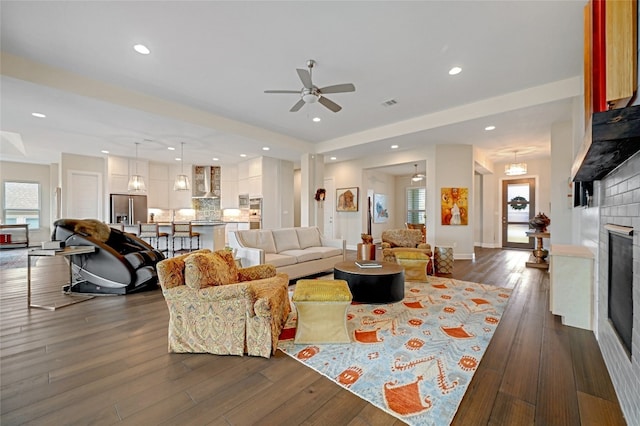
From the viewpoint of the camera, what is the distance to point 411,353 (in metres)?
2.21

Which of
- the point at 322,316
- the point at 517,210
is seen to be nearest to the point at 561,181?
the point at 517,210

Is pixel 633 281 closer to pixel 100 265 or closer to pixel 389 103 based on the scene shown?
pixel 389 103

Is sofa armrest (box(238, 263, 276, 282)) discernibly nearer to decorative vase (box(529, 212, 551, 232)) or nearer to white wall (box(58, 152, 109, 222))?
decorative vase (box(529, 212, 551, 232))

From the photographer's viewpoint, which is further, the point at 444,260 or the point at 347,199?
the point at 347,199

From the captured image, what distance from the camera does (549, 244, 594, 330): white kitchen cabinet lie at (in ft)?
8.93

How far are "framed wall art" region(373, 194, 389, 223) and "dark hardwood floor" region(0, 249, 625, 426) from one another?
702cm

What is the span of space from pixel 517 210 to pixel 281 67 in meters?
8.85

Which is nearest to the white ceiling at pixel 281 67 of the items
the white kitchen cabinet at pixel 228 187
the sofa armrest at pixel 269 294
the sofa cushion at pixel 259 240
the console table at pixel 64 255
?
the console table at pixel 64 255

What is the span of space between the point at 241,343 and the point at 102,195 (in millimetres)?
8894

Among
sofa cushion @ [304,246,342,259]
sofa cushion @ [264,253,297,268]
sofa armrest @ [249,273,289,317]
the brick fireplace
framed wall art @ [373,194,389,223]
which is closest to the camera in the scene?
the brick fireplace

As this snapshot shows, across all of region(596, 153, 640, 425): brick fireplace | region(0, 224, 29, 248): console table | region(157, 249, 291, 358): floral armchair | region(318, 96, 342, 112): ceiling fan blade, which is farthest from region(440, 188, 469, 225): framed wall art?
region(0, 224, 29, 248): console table

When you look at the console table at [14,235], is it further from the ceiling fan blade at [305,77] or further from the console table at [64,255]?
the ceiling fan blade at [305,77]

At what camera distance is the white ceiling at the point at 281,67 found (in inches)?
101

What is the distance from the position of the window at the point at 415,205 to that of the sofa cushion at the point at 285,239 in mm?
7190
